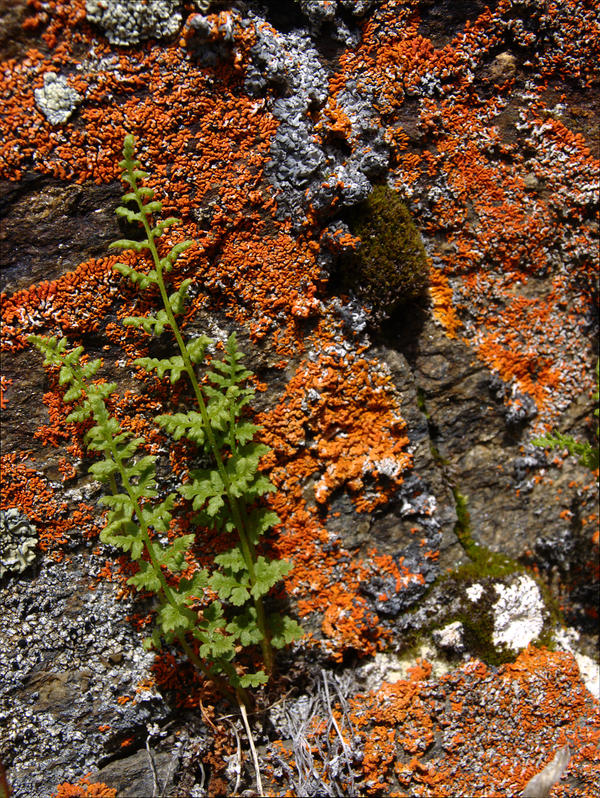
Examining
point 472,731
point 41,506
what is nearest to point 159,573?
point 41,506

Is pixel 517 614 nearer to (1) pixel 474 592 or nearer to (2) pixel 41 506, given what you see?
(1) pixel 474 592

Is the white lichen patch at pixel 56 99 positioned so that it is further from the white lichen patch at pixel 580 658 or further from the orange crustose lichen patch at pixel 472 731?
the white lichen patch at pixel 580 658

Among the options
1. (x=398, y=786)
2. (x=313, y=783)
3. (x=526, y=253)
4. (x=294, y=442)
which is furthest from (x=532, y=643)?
(x=526, y=253)

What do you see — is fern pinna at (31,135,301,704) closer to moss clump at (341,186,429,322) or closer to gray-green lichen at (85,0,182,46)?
gray-green lichen at (85,0,182,46)

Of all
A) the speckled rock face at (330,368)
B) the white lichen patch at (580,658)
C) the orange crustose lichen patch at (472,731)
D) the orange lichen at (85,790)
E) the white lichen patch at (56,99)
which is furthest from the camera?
the white lichen patch at (580,658)

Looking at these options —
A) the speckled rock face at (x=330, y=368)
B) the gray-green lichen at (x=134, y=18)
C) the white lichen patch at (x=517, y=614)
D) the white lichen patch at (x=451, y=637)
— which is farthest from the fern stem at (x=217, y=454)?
the white lichen patch at (x=517, y=614)

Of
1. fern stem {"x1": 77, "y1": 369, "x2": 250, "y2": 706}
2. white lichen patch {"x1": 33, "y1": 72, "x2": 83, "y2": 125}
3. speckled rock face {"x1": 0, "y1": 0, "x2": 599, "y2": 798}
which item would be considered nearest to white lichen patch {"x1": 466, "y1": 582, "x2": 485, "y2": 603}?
speckled rock face {"x1": 0, "y1": 0, "x2": 599, "y2": 798}
